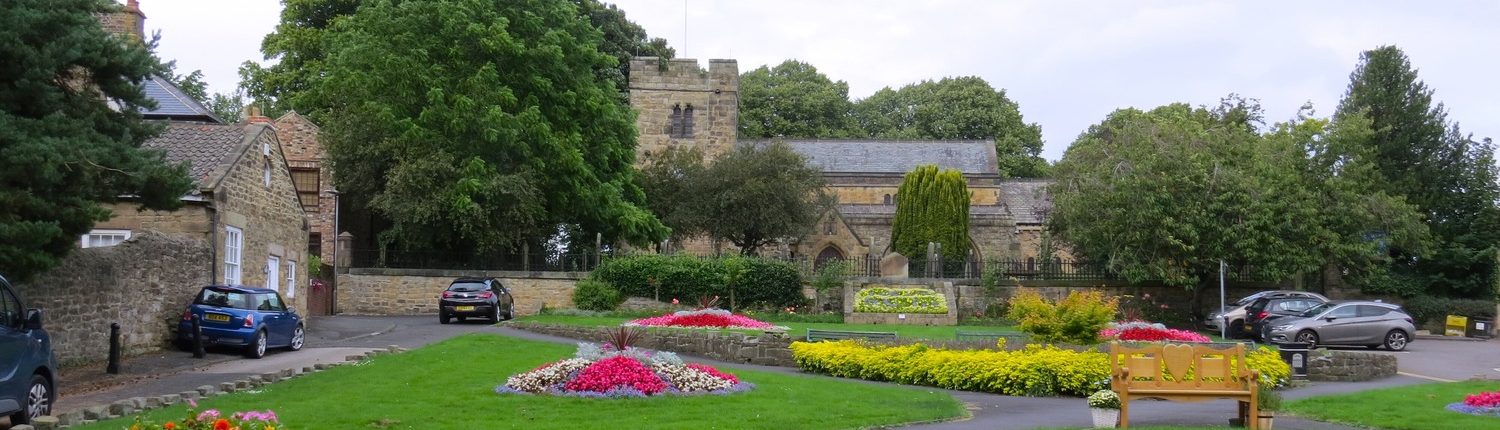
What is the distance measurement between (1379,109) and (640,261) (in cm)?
2679

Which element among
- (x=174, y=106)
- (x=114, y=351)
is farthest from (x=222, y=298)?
(x=174, y=106)

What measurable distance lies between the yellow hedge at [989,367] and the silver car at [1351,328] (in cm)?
841

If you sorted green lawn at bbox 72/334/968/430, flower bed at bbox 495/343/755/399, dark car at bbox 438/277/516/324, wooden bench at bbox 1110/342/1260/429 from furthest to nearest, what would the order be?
1. dark car at bbox 438/277/516/324
2. flower bed at bbox 495/343/755/399
3. wooden bench at bbox 1110/342/1260/429
4. green lawn at bbox 72/334/968/430

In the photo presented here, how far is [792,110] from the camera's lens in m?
83.5

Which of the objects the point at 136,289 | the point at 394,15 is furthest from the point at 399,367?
the point at 394,15

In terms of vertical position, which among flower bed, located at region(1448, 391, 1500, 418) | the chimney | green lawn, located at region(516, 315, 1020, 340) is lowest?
flower bed, located at region(1448, 391, 1500, 418)

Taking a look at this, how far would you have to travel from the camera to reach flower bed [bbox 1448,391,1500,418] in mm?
16516

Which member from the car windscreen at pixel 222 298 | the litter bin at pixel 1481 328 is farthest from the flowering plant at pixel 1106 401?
Result: the litter bin at pixel 1481 328

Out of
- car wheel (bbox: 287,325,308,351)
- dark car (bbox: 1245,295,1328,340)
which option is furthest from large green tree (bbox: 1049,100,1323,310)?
car wheel (bbox: 287,325,308,351)

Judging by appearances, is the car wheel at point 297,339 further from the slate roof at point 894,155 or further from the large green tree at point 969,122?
the large green tree at point 969,122

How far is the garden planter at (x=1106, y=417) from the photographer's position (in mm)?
14523

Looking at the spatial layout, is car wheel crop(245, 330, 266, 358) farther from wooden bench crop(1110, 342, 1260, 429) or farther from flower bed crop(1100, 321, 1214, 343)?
flower bed crop(1100, 321, 1214, 343)

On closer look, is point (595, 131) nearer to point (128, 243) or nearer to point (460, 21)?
point (460, 21)

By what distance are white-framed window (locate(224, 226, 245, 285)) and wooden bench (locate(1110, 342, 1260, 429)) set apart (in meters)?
18.4
